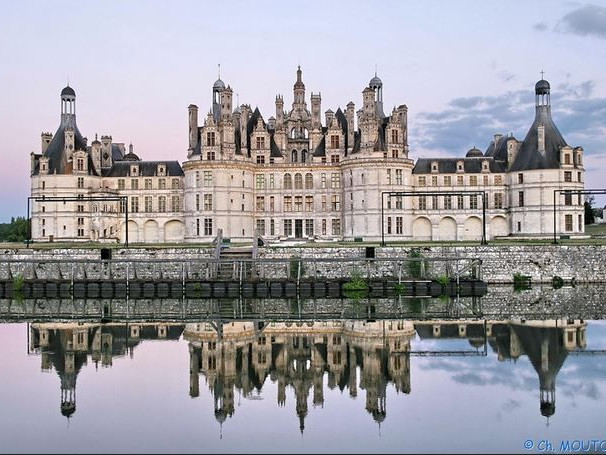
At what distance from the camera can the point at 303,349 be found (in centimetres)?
2288

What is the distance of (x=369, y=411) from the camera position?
1591 cm

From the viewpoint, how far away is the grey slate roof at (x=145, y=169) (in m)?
65.2

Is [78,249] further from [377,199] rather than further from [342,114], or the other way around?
[342,114]

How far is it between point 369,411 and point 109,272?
1217 inches

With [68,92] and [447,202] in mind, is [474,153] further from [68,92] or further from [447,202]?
[68,92]

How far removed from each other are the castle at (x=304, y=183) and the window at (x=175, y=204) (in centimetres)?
12

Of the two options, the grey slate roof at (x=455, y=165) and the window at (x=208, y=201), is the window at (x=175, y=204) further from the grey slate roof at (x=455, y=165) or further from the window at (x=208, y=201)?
the grey slate roof at (x=455, y=165)

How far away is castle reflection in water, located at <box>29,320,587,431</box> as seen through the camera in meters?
17.9

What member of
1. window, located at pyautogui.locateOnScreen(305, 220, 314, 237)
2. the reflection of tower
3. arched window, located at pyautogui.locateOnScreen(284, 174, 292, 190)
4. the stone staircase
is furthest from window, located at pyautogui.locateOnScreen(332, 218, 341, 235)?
the reflection of tower

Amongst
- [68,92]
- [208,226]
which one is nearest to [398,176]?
[208,226]

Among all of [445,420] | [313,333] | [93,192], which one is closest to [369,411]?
[445,420]

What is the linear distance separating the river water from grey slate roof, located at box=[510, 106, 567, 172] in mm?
32494

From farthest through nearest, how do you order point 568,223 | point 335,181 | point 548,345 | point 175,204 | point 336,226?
1. point 175,204
2. point 336,226
3. point 335,181
4. point 568,223
5. point 548,345

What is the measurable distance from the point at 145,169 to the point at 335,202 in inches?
694
